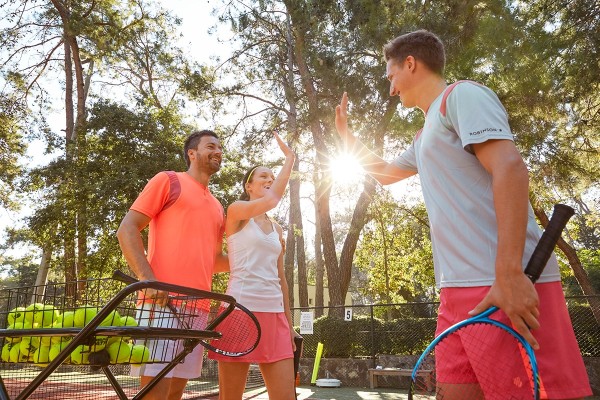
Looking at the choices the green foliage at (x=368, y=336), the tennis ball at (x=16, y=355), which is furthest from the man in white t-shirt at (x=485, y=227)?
the green foliage at (x=368, y=336)

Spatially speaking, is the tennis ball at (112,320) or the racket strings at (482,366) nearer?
the racket strings at (482,366)

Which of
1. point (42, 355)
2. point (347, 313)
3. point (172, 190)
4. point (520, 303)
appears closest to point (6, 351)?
point (42, 355)

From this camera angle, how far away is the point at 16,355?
6.32ft

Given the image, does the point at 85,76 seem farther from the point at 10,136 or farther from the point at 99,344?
the point at 99,344

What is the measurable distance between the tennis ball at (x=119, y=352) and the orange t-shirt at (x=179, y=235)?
1.03m

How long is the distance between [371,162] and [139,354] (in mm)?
1316

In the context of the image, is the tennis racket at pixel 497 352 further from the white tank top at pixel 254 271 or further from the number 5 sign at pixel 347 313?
the number 5 sign at pixel 347 313

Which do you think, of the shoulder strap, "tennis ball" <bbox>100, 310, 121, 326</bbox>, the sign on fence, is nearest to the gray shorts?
"tennis ball" <bbox>100, 310, 121, 326</bbox>

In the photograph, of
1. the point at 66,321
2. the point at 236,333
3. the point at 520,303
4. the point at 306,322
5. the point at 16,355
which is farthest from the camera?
the point at 306,322

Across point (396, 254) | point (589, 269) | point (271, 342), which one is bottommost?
point (271, 342)

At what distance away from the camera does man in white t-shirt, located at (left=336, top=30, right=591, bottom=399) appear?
1537mm

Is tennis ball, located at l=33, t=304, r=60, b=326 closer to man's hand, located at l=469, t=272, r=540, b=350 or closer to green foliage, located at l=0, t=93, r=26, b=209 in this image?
man's hand, located at l=469, t=272, r=540, b=350

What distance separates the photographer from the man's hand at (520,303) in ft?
4.89

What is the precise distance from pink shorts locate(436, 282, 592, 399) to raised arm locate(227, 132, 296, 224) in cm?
175
